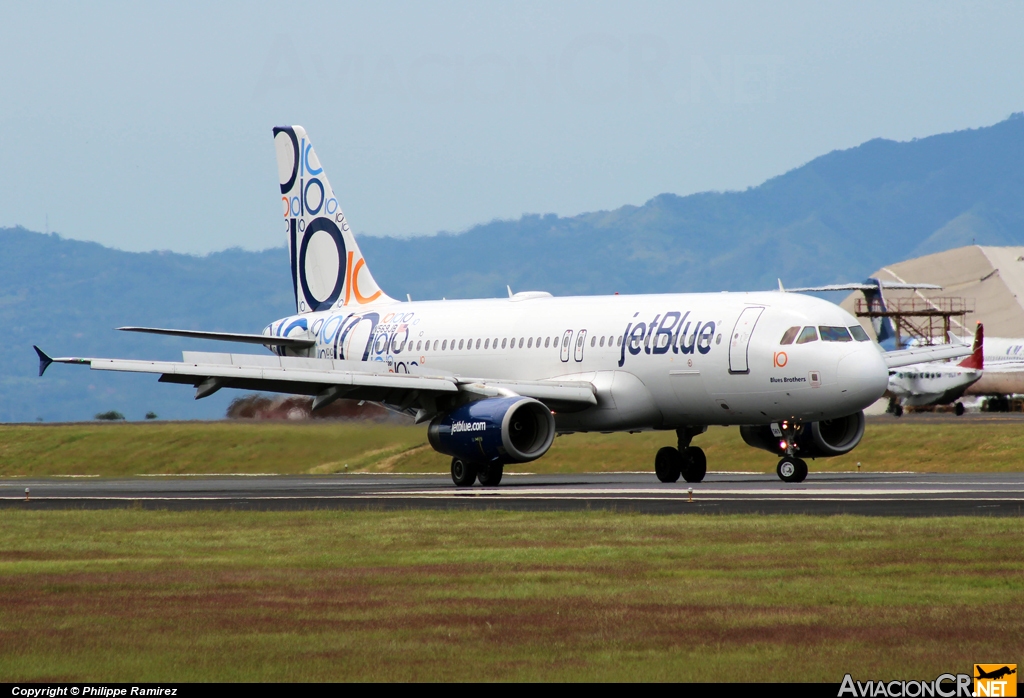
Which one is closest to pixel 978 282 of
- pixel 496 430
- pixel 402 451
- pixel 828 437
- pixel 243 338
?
pixel 402 451

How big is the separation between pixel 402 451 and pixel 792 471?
16.7m

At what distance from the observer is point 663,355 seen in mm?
34031

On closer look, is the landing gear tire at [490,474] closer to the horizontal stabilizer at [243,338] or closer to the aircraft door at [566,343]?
the aircraft door at [566,343]

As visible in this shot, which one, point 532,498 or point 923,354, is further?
point 923,354

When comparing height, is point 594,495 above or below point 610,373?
below

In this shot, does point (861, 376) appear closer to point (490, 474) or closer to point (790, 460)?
point (790, 460)

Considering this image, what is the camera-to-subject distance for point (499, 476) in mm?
34906

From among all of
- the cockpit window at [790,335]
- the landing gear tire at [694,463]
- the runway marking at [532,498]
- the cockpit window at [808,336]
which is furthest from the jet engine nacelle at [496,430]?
the cockpit window at [808,336]

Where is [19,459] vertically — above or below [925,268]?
below

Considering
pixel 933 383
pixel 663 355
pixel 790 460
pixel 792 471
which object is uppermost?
pixel 933 383

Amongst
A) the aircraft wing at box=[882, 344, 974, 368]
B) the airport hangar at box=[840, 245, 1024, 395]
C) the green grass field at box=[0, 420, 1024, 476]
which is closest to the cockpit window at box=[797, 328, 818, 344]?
the aircraft wing at box=[882, 344, 974, 368]

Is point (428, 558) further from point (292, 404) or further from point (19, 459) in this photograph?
point (19, 459)

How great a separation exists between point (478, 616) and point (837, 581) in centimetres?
382

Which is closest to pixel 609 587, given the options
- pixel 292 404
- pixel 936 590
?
pixel 936 590
